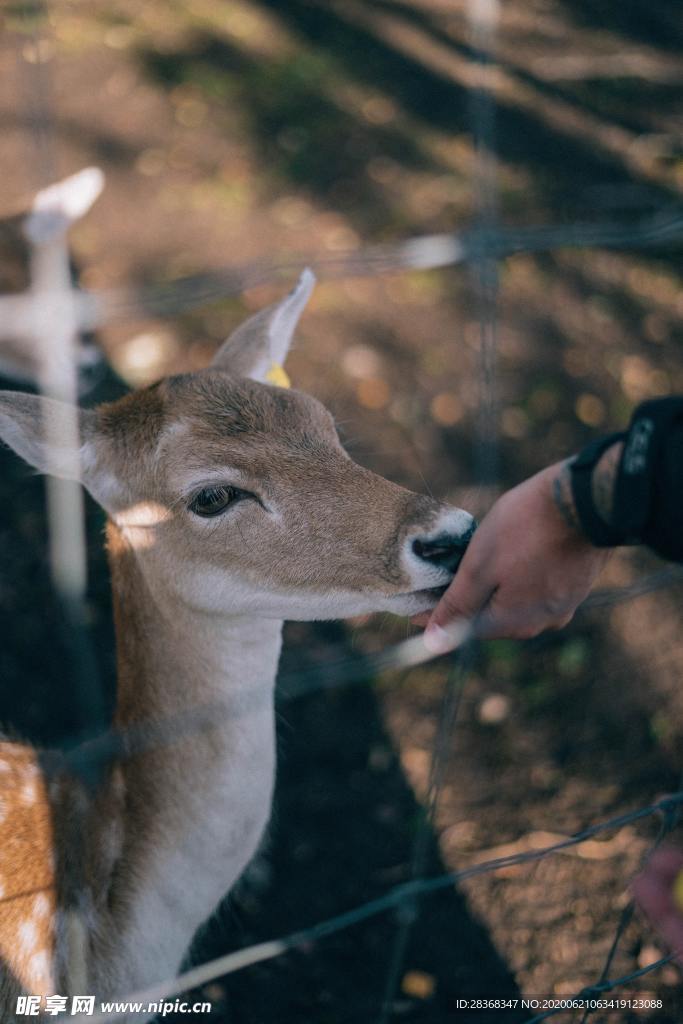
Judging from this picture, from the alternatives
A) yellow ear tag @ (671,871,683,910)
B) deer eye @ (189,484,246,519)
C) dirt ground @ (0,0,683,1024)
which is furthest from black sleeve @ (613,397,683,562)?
dirt ground @ (0,0,683,1024)

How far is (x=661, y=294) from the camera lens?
203 inches

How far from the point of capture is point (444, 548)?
1776 millimetres

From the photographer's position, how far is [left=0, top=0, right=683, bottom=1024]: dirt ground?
9.22 feet

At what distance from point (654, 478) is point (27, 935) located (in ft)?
5.06

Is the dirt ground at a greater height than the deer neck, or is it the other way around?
the deer neck

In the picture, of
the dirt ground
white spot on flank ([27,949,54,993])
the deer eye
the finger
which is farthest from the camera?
the dirt ground

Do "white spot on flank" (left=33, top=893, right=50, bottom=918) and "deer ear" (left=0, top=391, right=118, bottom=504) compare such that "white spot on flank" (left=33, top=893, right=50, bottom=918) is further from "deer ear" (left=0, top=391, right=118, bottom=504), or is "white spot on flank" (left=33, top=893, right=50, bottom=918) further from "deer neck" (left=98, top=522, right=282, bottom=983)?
"deer ear" (left=0, top=391, right=118, bottom=504)

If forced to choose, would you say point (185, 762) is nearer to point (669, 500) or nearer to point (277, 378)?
point (277, 378)

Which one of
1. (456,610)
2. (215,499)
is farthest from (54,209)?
(456,610)

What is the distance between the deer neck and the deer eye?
8.2 inches

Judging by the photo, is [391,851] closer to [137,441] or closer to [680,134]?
[137,441]

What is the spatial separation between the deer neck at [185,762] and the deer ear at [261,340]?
23.4 inches

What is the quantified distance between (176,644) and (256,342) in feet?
2.70

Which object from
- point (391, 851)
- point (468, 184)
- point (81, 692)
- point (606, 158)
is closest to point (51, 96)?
point (468, 184)
